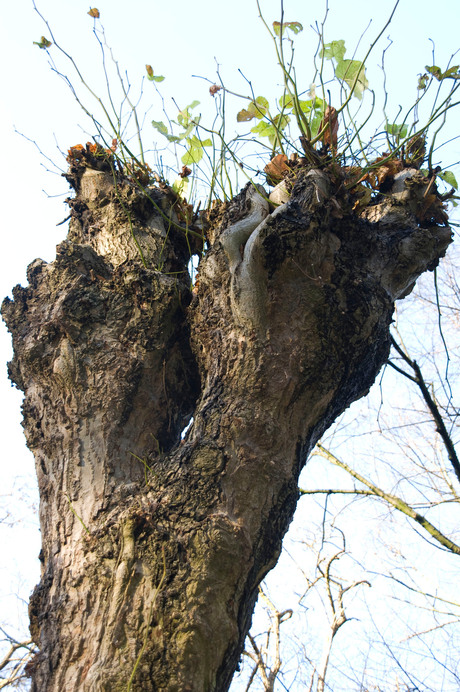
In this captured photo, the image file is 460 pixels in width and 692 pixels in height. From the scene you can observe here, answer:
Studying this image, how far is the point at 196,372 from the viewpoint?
84.0 inches

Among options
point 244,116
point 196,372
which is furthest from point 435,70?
point 196,372

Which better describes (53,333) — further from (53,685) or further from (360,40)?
(360,40)

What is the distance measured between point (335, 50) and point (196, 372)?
1614mm

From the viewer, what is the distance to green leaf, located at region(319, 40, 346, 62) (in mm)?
2342

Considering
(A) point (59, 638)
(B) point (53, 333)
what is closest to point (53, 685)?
(A) point (59, 638)

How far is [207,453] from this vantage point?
5.40 ft

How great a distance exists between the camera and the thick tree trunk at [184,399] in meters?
1.43

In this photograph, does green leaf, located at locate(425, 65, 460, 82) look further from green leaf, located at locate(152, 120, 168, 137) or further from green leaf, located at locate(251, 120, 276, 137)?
green leaf, located at locate(152, 120, 168, 137)

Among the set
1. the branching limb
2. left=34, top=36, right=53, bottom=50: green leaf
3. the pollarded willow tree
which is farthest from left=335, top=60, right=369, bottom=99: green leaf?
the branching limb

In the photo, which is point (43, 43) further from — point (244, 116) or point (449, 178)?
point (449, 178)

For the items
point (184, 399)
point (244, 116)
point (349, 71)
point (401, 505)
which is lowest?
point (184, 399)

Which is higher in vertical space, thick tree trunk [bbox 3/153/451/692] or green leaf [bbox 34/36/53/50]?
green leaf [bbox 34/36/53/50]

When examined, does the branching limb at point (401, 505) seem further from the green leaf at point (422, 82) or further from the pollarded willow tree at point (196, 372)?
the green leaf at point (422, 82)

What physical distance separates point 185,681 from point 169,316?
1.24 metres
